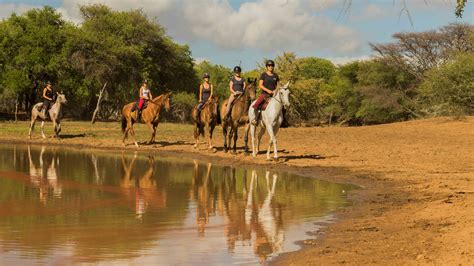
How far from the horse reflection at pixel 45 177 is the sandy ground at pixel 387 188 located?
543 cm

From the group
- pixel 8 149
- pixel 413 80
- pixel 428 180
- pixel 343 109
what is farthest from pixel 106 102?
pixel 428 180

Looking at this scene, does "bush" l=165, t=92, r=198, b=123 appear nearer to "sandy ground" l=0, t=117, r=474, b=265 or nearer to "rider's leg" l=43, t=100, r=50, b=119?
"sandy ground" l=0, t=117, r=474, b=265

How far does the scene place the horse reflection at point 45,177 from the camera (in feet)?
42.5

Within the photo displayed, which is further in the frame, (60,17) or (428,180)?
(60,17)

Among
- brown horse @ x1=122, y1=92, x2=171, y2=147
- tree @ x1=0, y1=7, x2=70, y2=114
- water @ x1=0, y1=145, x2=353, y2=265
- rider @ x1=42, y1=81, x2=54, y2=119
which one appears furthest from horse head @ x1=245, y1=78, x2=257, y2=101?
tree @ x1=0, y1=7, x2=70, y2=114

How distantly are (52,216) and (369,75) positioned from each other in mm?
57538

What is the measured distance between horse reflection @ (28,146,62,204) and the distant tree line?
95.4ft

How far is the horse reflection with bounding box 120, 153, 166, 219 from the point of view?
11.6 meters

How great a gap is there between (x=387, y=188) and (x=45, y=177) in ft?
27.1

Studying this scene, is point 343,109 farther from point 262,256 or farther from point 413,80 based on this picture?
point 262,256

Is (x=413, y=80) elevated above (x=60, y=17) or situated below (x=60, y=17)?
below

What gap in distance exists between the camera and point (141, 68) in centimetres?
6028

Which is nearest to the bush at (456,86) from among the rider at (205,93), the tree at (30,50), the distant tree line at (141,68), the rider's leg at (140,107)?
the distant tree line at (141,68)

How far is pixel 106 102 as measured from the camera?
69.2m
